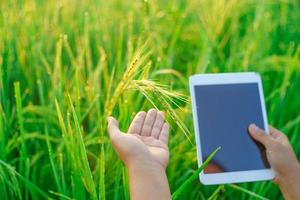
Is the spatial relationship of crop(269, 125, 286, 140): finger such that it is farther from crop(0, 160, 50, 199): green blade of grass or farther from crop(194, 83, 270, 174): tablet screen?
crop(0, 160, 50, 199): green blade of grass

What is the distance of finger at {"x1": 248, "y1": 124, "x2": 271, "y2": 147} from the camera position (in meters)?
1.44

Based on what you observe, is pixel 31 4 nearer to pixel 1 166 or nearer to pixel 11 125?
pixel 11 125

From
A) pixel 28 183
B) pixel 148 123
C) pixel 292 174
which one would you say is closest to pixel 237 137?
pixel 292 174

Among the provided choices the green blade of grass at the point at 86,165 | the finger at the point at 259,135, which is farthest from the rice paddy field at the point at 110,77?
the finger at the point at 259,135

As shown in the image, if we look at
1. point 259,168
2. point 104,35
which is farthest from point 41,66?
point 259,168

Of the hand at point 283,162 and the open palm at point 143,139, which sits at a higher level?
the open palm at point 143,139

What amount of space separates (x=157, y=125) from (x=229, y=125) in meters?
0.23

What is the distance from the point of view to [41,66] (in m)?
→ 1.75

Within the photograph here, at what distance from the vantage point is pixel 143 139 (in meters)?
1.29

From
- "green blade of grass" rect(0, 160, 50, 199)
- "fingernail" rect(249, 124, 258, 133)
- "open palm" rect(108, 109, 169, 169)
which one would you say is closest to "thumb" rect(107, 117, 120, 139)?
"open palm" rect(108, 109, 169, 169)

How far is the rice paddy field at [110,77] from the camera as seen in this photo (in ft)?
4.45

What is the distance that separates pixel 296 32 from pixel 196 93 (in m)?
0.87

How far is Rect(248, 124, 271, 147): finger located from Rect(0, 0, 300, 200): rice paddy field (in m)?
0.12

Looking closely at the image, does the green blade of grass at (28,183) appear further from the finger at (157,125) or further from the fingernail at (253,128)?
the fingernail at (253,128)
